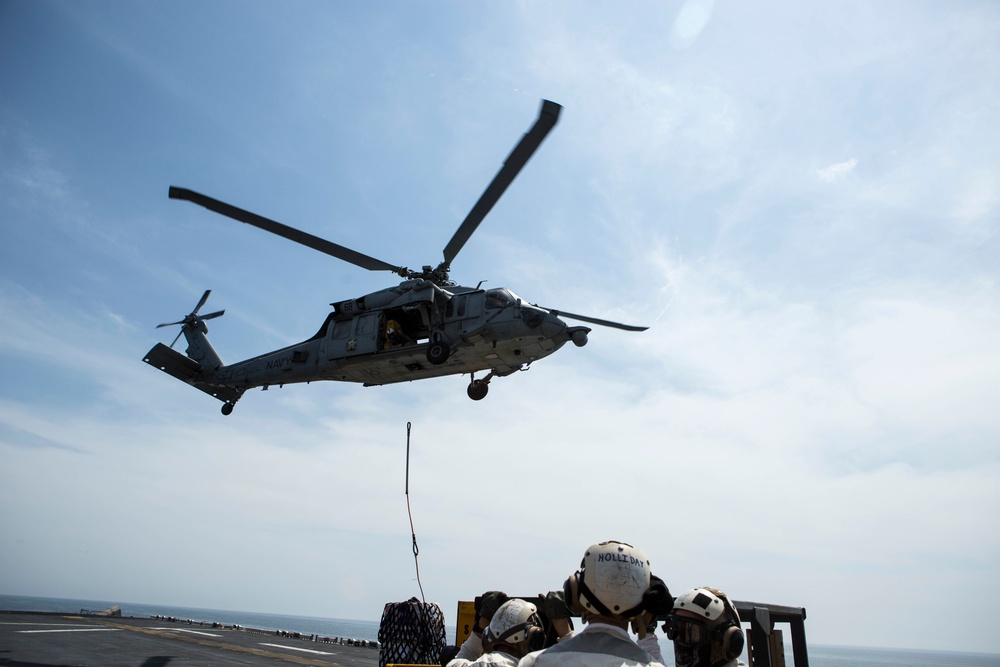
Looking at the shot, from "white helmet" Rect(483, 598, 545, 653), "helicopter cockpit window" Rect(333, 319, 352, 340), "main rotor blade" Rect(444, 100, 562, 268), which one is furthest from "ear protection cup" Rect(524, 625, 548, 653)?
"helicopter cockpit window" Rect(333, 319, 352, 340)

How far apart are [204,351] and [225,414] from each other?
10.2 ft

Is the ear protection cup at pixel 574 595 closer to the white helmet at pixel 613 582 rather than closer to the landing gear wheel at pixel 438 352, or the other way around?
the white helmet at pixel 613 582

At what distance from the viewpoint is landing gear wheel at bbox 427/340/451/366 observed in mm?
16141

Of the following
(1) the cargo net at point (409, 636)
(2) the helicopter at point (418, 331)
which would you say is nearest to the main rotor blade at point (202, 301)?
(2) the helicopter at point (418, 331)

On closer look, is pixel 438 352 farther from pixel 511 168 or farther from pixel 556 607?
pixel 556 607

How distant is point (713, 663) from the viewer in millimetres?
3625

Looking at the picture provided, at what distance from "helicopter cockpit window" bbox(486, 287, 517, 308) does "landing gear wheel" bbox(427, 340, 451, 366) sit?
151cm

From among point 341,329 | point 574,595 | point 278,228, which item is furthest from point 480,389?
point 574,595

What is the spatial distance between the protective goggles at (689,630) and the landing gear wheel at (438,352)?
12701 millimetres

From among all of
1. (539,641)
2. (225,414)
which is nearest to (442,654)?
(539,641)

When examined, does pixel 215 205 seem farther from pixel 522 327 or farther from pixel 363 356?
pixel 522 327

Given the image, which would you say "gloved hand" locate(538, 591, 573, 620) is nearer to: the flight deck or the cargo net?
the cargo net

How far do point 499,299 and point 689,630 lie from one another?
42.4 feet

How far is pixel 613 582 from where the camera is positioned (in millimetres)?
2816
